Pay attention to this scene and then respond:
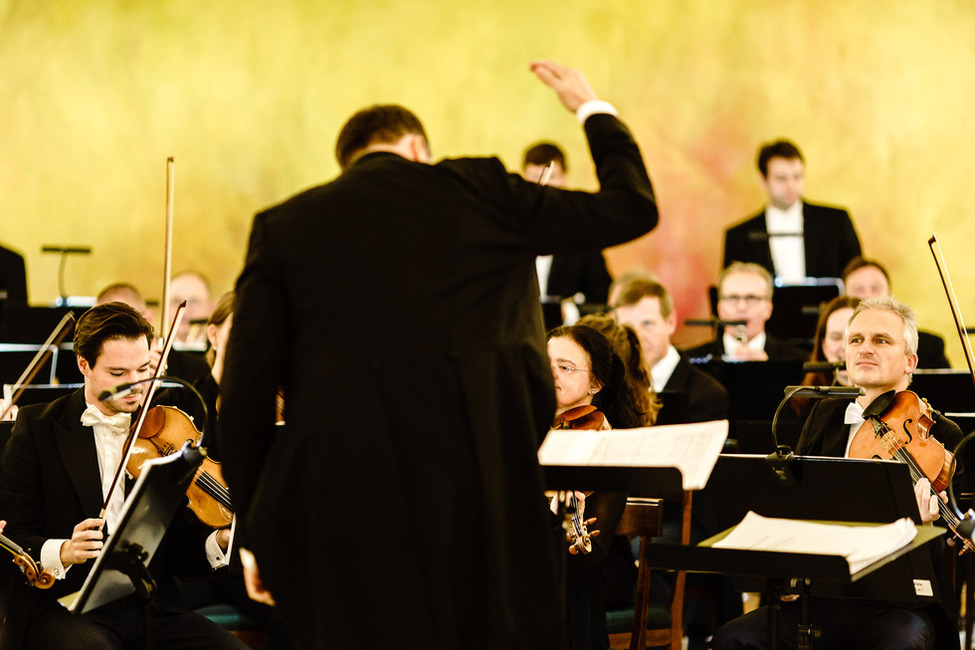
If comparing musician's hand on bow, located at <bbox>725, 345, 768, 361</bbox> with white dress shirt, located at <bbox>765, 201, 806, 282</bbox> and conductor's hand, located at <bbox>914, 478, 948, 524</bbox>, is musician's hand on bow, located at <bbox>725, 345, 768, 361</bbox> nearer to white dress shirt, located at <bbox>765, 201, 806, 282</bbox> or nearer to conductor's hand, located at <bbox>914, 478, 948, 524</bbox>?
white dress shirt, located at <bbox>765, 201, 806, 282</bbox>

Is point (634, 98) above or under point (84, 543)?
above

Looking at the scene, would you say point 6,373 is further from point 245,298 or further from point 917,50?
point 917,50

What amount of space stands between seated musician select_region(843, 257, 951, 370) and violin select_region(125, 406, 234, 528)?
10.6ft

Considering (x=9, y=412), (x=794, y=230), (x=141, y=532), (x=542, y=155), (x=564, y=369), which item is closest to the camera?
(x=141, y=532)

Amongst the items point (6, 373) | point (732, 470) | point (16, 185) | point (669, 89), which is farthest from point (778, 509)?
point (16, 185)

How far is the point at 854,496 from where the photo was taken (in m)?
2.82

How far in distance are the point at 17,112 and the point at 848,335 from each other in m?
6.55

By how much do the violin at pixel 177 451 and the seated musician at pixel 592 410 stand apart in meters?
0.92

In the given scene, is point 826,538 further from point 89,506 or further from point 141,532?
point 89,506

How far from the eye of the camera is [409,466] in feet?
6.38

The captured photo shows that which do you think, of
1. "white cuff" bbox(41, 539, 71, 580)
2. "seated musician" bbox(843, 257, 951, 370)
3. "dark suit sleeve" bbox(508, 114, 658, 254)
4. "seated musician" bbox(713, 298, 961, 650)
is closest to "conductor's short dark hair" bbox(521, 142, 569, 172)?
Answer: "seated musician" bbox(843, 257, 951, 370)

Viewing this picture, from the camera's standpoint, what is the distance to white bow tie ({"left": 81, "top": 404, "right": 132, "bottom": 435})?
10.2 feet

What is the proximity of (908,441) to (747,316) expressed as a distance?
2.52 meters

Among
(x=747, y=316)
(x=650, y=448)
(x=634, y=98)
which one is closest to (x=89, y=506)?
(x=650, y=448)
